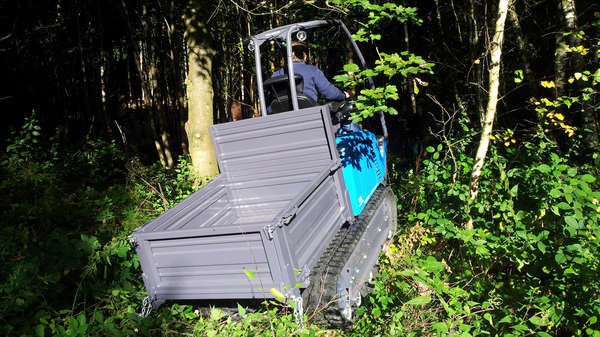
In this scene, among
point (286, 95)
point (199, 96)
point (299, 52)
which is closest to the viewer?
point (286, 95)

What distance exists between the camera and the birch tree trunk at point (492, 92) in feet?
12.2

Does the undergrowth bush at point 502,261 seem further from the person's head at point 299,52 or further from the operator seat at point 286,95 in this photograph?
the person's head at point 299,52

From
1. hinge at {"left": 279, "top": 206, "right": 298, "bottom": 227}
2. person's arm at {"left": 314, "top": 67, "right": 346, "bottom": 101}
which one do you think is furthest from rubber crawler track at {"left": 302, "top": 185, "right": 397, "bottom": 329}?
person's arm at {"left": 314, "top": 67, "right": 346, "bottom": 101}

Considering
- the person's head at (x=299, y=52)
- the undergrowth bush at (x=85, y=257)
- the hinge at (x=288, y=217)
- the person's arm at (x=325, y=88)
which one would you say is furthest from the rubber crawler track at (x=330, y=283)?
the person's head at (x=299, y=52)

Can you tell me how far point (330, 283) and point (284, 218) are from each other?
801 millimetres

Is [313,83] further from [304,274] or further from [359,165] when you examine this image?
[304,274]

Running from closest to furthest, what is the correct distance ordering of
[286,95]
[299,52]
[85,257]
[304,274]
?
A: [304,274]
[85,257]
[286,95]
[299,52]

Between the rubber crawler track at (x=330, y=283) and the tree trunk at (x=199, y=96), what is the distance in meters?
2.56

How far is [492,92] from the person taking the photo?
3.81 m

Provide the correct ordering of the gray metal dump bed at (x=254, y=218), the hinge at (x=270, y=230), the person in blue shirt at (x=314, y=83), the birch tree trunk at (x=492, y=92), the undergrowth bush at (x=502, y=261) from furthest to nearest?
the person in blue shirt at (x=314, y=83), the birch tree trunk at (x=492, y=92), the undergrowth bush at (x=502, y=261), the gray metal dump bed at (x=254, y=218), the hinge at (x=270, y=230)

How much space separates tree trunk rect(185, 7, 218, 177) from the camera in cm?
543

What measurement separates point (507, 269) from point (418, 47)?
801cm

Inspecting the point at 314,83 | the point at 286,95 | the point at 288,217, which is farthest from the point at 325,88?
the point at 288,217

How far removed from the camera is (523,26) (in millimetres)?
8812
